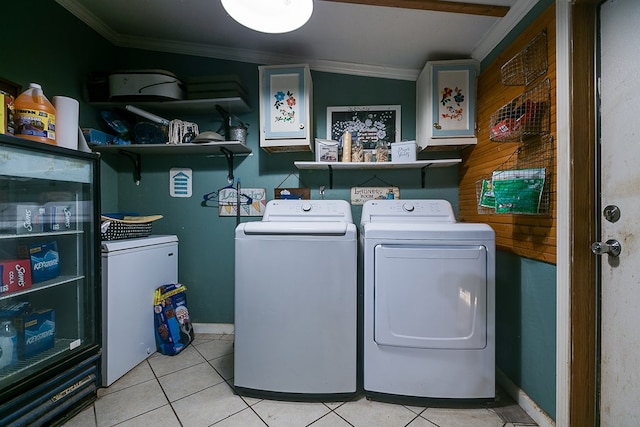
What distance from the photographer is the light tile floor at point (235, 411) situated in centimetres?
138

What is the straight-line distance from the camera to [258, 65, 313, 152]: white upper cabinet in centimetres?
204

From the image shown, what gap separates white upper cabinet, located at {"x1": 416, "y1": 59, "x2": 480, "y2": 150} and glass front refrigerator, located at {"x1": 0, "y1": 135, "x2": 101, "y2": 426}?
2254 mm

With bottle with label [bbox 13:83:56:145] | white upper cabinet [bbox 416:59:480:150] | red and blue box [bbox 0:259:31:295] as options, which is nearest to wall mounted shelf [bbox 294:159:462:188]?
white upper cabinet [bbox 416:59:480:150]

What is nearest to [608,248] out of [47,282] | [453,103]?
[453,103]

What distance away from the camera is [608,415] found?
114 cm

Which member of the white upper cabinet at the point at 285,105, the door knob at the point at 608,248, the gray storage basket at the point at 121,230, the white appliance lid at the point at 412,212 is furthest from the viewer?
the white upper cabinet at the point at 285,105

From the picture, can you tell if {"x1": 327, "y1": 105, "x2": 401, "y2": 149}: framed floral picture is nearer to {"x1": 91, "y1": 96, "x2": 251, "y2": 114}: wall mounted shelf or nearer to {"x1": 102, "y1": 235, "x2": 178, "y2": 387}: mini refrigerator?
{"x1": 91, "y1": 96, "x2": 251, "y2": 114}: wall mounted shelf

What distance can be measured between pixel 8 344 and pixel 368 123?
261cm

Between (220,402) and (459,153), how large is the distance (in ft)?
8.03

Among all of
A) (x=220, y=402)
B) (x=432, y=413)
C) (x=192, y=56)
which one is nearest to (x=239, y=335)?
(x=220, y=402)

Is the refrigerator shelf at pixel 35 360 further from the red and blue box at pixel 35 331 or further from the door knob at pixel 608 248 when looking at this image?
the door knob at pixel 608 248

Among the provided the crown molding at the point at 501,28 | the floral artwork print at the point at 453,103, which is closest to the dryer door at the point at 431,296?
the floral artwork print at the point at 453,103

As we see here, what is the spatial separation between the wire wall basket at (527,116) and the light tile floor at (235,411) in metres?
1.49

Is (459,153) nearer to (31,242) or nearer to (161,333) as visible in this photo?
(161,333)
